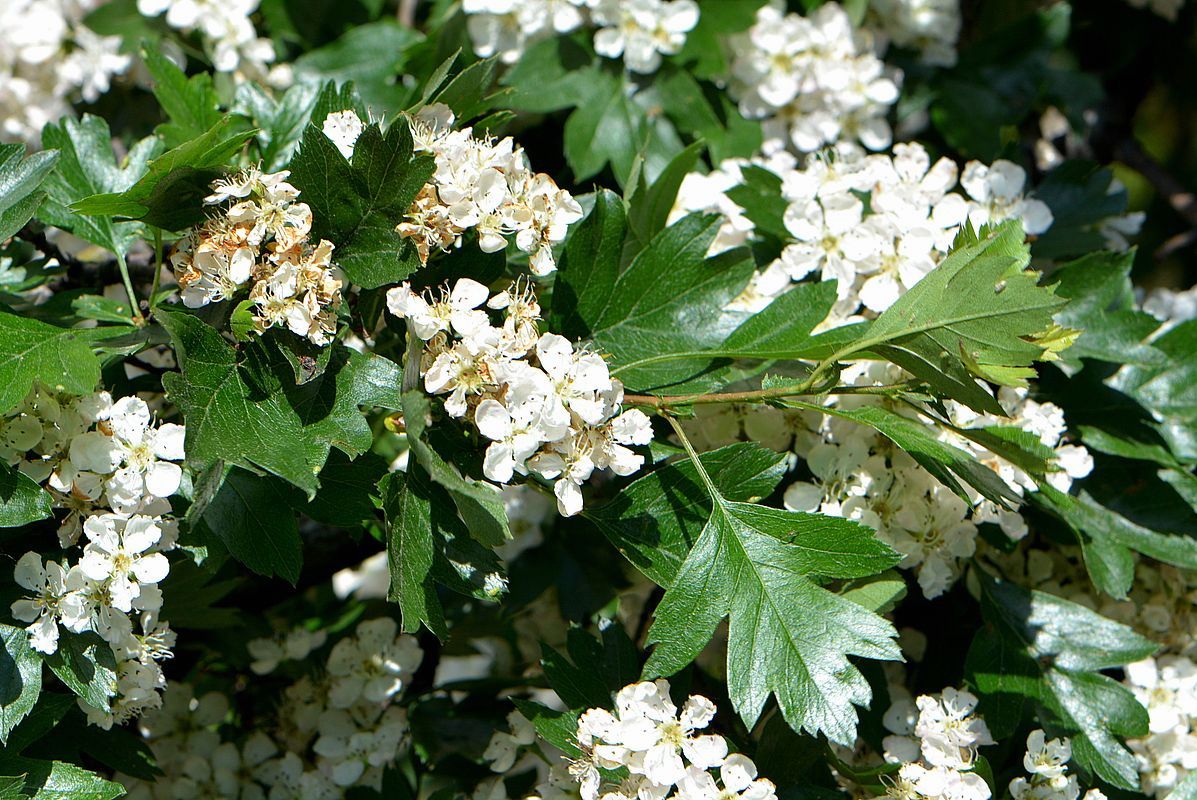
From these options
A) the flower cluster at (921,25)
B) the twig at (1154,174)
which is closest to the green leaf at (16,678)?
the flower cluster at (921,25)

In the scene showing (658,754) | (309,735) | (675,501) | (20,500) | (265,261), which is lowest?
(309,735)

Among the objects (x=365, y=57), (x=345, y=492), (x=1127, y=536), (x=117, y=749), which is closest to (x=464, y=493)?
(x=345, y=492)

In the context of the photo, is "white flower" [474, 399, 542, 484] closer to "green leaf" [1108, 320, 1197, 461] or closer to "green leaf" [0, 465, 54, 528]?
"green leaf" [0, 465, 54, 528]

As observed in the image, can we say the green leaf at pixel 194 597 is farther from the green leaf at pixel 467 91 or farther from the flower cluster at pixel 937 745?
the flower cluster at pixel 937 745

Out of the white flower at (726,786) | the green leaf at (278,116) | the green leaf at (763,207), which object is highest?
the green leaf at (278,116)

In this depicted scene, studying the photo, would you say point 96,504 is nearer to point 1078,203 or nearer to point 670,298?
point 670,298

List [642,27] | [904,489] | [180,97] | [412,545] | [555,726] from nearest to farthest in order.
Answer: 1. [412,545]
2. [555,726]
3. [904,489]
4. [180,97]
5. [642,27]

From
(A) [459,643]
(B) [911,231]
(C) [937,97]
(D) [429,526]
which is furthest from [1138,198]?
(D) [429,526]
